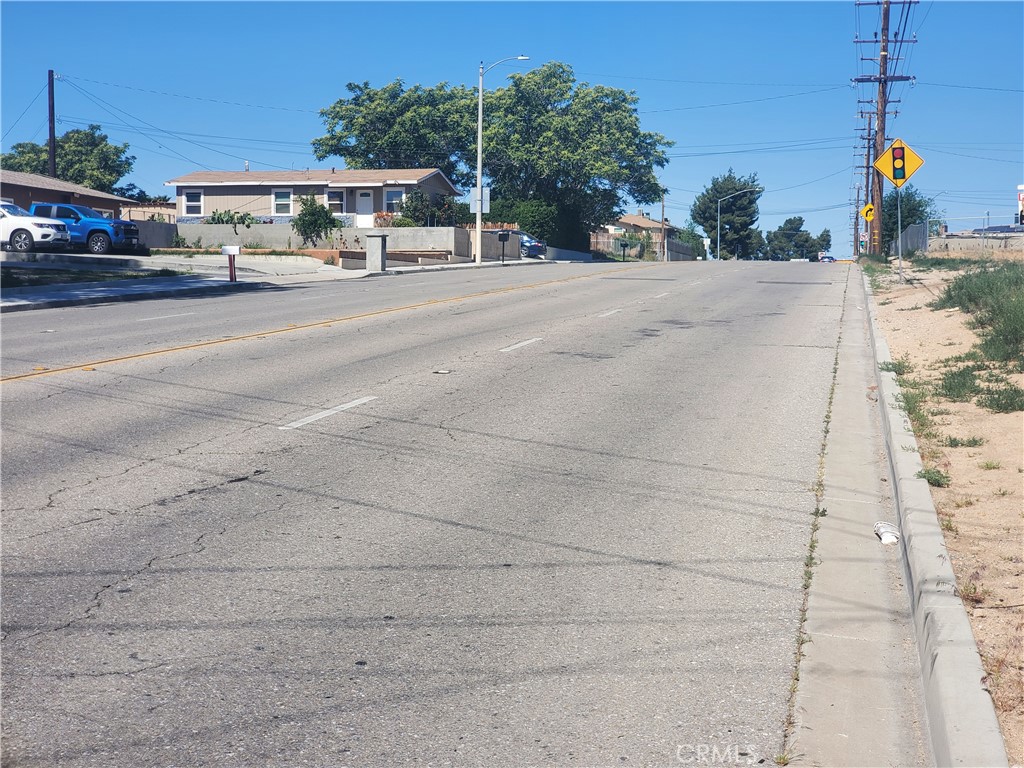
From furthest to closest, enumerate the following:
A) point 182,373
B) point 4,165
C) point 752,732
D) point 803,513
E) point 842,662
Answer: point 4,165 → point 182,373 → point 803,513 → point 842,662 → point 752,732

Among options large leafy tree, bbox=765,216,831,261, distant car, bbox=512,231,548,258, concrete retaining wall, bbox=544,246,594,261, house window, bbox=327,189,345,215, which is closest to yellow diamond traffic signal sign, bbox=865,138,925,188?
distant car, bbox=512,231,548,258

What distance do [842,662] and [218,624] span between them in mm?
2929

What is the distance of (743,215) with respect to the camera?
4715 inches

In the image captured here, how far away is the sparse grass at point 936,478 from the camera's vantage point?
7363 millimetres

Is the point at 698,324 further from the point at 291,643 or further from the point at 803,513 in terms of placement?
the point at 291,643

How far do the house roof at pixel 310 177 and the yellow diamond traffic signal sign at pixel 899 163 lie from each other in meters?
37.0

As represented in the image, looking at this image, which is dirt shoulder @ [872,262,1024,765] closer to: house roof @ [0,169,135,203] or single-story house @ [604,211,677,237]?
house roof @ [0,169,135,203]

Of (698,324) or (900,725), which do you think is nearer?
(900,725)

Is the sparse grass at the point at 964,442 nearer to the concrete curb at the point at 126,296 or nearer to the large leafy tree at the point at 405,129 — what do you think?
the concrete curb at the point at 126,296

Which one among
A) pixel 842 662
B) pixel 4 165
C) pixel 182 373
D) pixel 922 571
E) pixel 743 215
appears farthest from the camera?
pixel 743 215

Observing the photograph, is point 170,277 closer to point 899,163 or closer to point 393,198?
point 899,163

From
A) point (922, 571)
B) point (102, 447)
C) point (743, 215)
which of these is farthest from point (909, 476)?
point (743, 215)
